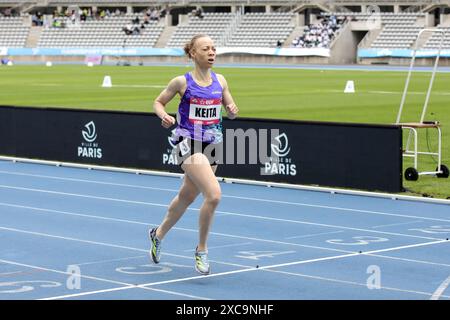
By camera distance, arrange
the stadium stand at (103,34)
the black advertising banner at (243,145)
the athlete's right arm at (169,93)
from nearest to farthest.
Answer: the athlete's right arm at (169,93) < the black advertising banner at (243,145) < the stadium stand at (103,34)

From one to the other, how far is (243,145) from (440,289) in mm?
8686

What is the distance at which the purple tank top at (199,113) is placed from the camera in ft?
31.1

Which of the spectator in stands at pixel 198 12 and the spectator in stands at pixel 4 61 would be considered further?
the spectator in stands at pixel 198 12

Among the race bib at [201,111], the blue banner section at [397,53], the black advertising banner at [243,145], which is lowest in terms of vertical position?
the black advertising banner at [243,145]

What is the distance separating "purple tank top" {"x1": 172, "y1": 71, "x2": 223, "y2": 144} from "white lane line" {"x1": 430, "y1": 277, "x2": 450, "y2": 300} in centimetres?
229

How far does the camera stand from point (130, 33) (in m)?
86.1

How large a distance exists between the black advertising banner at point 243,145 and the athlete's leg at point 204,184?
636cm

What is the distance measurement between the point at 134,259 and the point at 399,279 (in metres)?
2.57

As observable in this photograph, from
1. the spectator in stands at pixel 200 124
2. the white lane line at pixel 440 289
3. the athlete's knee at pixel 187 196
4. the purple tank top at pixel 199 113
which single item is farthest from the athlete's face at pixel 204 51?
the white lane line at pixel 440 289

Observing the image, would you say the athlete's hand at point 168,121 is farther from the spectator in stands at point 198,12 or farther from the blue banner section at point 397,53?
the spectator in stands at point 198,12

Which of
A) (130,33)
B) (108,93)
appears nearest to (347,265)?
(108,93)

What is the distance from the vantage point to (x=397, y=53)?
6781 centimetres
